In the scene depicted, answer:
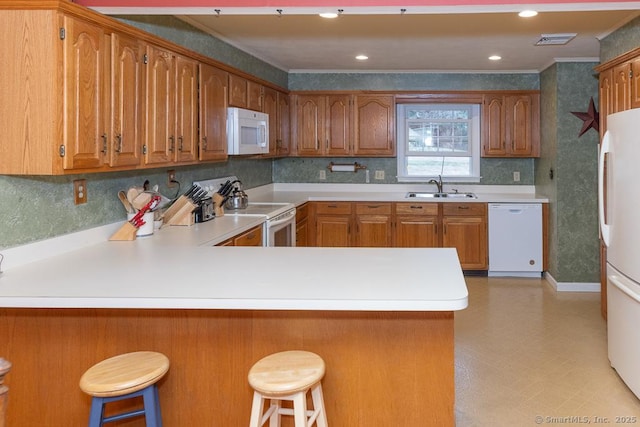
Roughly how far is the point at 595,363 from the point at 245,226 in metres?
2.45

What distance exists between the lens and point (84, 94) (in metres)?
2.29

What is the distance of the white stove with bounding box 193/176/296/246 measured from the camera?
13.1ft

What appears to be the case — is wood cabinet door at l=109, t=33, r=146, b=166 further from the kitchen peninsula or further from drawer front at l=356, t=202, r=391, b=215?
drawer front at l=356, t=202, r=391, b=215

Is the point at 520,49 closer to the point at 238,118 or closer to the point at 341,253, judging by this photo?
the point at 238,118

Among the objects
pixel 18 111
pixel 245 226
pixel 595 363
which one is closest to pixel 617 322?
pixel 595 363

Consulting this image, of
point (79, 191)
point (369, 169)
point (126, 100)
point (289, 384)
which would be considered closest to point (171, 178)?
point (79, 191)

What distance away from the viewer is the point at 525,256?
219 inches

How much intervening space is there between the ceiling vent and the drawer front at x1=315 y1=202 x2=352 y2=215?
96.9 inches

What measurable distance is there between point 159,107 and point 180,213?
2.69 ft

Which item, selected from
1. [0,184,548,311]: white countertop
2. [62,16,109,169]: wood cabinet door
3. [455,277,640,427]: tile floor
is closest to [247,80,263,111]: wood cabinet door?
[0,184,548,311]: white countertop

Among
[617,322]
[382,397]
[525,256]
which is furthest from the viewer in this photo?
[525,256]

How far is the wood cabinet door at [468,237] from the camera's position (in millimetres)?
5566

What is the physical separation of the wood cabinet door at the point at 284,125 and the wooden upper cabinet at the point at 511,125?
2210mm

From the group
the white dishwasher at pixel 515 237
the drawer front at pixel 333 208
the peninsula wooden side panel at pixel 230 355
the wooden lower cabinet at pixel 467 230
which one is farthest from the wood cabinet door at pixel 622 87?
the drawer front at pixel 333 208
